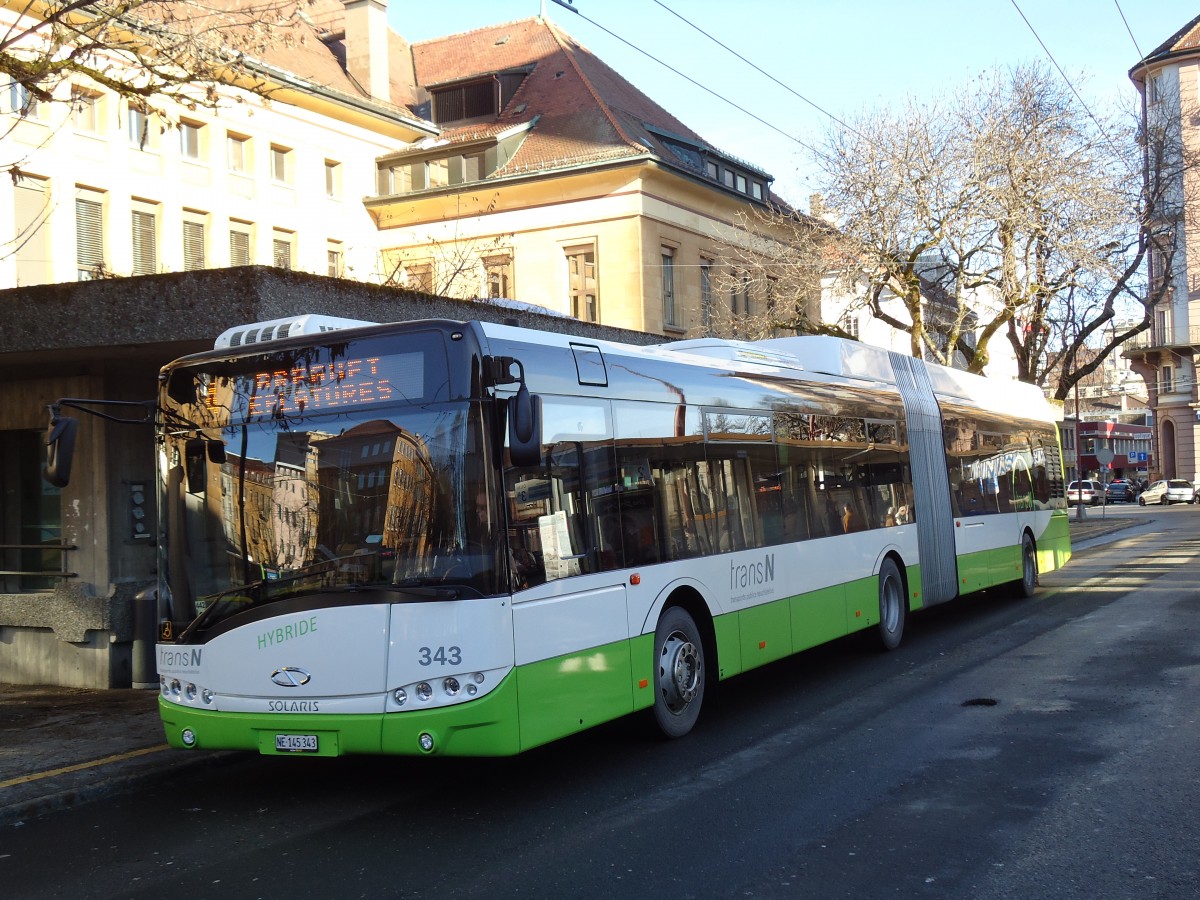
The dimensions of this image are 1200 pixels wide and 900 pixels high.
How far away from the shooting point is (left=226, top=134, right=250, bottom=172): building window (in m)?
36.3

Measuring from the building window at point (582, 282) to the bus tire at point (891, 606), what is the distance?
2731 centimetres

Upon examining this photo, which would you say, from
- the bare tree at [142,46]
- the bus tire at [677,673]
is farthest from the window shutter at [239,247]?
the bus tire at [677,673]

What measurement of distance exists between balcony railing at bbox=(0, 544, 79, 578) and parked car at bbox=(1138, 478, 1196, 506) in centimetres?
6348

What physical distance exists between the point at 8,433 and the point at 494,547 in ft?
28.9

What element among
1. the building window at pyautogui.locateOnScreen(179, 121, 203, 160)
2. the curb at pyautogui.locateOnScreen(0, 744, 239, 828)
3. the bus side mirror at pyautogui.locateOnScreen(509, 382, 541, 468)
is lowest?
the curb at pyautogui.locateOnScreen(0, 744, 239, 828)

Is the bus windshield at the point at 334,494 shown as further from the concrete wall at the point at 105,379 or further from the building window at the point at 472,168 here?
the building window at the point at 472,168

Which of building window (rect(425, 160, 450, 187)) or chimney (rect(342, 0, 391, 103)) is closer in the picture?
chimney (rect(342, 0, 391, 103))

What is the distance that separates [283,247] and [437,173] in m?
6.50

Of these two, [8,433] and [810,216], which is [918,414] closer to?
[8,433]

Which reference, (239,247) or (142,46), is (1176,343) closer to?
(239,247)

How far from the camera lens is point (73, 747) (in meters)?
9.24

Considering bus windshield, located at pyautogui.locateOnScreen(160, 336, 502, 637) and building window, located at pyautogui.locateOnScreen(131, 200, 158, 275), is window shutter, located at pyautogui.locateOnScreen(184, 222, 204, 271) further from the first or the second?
bus windshield, located at pyautogui.locateOnScreen(160, 336, 502, 637)

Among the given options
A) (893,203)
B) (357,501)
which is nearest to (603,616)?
(357,501)

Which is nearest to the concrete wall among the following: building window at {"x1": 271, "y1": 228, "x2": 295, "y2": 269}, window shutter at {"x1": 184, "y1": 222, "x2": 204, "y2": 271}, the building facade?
window shutter at {"x1": 184, "y1": 222, "x2": 204, "y2": 271}
